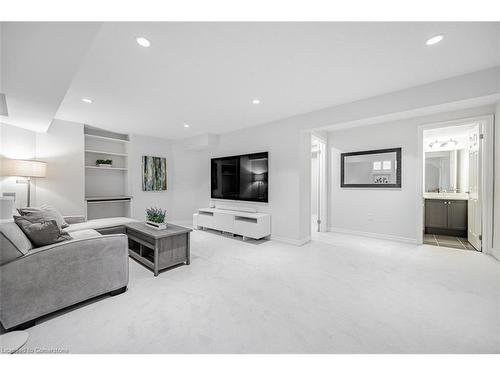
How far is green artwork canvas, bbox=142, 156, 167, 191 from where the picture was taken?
208 inches

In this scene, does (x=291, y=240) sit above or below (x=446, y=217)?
below

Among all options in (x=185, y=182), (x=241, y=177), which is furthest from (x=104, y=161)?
(x=241, y=177)

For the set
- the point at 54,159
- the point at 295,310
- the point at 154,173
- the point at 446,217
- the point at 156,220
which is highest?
the point at 54,159

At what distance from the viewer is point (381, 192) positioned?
4.15 m

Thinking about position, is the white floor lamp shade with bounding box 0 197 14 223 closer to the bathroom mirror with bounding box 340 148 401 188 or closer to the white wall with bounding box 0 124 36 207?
the white wall with bounding box 0 124 36 207

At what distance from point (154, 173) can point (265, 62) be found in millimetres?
4378

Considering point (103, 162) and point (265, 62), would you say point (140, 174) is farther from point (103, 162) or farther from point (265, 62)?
point (265, 62)

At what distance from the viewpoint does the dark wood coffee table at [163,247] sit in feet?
8.30

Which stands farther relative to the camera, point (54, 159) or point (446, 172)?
point (446, 172)

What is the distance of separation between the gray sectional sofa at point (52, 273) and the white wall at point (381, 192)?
13.8ft

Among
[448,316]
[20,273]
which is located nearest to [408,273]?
[448,316]

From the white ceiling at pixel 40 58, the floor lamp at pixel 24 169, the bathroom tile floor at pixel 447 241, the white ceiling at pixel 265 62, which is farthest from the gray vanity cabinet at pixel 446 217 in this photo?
the floor lamp at pixel 24 169
